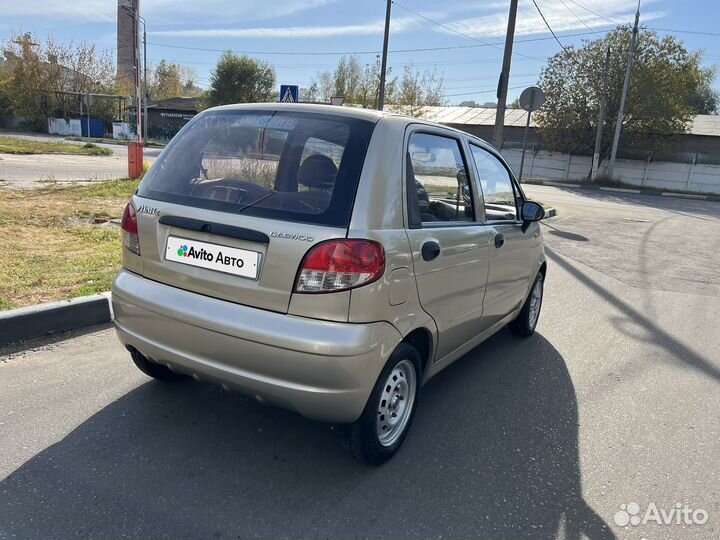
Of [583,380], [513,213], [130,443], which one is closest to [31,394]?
[130,443]

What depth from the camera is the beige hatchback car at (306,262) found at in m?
2.43

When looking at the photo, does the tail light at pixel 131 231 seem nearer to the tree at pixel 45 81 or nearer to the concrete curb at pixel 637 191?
the concrete curb at pixel 637 191

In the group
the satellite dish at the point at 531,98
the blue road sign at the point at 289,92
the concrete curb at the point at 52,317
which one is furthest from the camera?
the satellite dish at the point at 531,98

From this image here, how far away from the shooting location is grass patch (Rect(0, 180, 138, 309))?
15.8 feet

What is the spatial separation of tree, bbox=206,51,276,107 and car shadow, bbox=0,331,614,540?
1743 inches

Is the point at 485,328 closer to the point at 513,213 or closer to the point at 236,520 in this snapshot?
the point at 513,213

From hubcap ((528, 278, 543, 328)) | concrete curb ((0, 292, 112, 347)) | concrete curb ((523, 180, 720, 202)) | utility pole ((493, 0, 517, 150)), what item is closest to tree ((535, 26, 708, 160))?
concrete curb ((523, 180, 720, 202))

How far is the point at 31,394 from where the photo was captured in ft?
11.0

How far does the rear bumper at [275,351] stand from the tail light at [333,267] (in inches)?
6.4

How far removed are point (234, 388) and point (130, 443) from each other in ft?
2.61

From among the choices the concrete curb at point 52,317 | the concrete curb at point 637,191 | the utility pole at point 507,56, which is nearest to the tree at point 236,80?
the concrete curb at point 637,191

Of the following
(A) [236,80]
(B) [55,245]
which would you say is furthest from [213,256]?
(A) [236,80]

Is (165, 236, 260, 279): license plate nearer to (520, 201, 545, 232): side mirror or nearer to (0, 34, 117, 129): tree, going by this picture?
(520, 201, 545, 232): side mirror

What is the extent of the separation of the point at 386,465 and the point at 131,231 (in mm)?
1883
